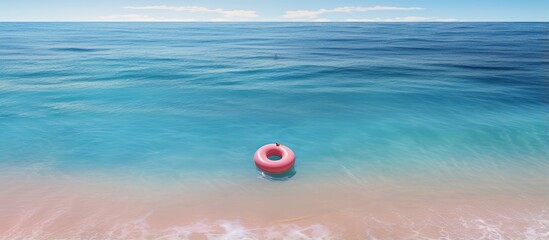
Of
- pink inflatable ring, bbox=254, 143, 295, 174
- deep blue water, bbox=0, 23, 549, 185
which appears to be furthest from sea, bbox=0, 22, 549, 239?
pink inflatable ring, bbox=254, 143, 295, 174

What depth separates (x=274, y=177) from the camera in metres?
10.3

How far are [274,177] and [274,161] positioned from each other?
77 centimetres

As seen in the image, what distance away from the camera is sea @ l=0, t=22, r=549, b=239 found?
823 cm

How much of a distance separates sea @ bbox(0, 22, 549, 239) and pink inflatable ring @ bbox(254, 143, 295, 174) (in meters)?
0.55

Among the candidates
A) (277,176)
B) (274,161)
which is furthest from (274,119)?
(274,161)

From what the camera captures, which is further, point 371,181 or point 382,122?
point 382,122

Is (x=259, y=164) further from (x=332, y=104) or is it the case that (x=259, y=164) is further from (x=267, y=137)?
(x=332, y=104)

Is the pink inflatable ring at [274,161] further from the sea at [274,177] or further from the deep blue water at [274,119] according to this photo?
the deep blue water at [274,119]

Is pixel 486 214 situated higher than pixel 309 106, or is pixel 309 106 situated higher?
pixel 309 106

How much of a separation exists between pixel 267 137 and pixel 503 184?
363 inches

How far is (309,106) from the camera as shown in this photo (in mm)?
19078

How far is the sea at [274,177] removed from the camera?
823cm

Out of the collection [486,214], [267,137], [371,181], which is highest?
[267,137]

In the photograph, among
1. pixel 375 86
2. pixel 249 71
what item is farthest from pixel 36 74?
pixel 375 86
